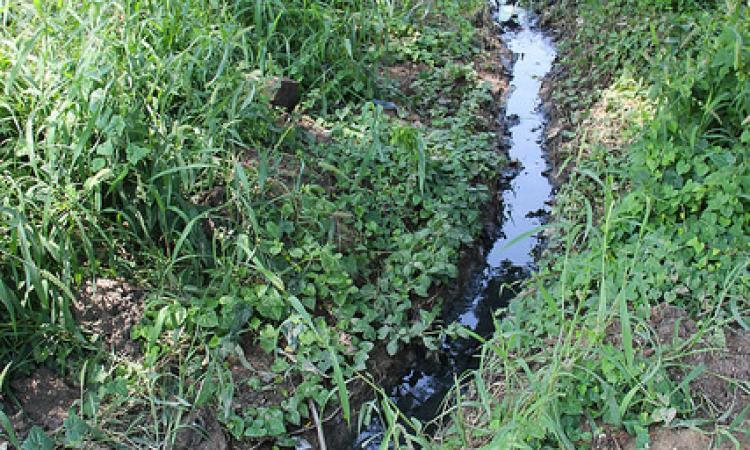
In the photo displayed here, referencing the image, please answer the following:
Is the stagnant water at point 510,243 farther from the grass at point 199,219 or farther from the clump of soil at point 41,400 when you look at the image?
the clump of soil at point 41,400

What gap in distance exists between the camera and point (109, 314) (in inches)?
135

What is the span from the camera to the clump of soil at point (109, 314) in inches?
133

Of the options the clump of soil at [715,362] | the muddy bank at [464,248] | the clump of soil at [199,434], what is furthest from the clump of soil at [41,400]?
the clump of soil at [715,362]

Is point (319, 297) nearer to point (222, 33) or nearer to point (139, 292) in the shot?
point (139, 292)

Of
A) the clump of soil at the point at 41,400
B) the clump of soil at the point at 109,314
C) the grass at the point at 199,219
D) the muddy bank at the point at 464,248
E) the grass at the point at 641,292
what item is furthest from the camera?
the muddy bank at the point at 464,248

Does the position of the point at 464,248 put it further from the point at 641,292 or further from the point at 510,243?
the point at 641,292

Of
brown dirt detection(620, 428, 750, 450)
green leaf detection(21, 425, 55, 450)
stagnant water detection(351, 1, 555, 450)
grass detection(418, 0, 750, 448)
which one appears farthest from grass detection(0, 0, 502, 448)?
brown dirt detection(620, 428, 750, 450)

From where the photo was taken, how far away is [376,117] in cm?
454

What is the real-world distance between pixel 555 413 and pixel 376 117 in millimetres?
2189

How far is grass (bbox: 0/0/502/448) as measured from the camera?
323cm

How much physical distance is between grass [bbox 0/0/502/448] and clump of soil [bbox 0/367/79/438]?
37mm

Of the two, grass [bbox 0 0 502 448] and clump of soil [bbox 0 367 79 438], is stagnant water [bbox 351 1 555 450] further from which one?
clump of soil [bbox 0 367 79 438]

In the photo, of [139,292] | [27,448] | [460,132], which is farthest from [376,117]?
[27,448]

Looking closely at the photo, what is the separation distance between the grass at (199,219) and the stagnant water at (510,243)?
0.20 m
